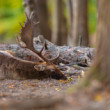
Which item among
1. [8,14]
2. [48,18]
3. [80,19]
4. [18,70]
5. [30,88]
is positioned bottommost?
[30,88]

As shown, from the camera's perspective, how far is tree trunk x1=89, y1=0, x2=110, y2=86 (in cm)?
432

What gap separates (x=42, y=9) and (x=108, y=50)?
15.5 meters

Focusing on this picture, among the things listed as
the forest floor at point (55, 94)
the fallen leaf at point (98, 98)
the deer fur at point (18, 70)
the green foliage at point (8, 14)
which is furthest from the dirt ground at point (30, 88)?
the green foliage at point (8, 14)

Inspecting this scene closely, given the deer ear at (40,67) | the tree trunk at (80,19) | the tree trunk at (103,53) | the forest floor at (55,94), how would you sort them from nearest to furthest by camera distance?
the forest floor at (55,94)
the tree trunk at (103,53)
the deer ear at (40,67)
the tree trunk at (80,19)

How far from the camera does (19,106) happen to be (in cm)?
362

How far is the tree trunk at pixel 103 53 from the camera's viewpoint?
170 inches

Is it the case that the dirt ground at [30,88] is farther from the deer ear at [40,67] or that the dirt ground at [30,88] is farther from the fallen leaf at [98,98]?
the fallen leaf at [98,98]

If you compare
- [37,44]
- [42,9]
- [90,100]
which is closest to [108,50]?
[90,100]

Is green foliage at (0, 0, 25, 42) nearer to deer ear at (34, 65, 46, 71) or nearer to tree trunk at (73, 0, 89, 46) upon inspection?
tree trunk at (73, 0, 89, 46)

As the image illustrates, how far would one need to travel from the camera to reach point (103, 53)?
4359 mm

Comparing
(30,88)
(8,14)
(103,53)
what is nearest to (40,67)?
(30,88)

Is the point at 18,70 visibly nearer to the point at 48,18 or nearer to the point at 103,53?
the point at 103,53

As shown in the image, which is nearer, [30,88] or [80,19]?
[30,88]

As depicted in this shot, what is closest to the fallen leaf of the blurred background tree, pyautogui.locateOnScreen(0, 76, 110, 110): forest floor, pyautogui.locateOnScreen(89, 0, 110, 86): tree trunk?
pyautogui.locateOnScreen(0, 76, 110, 110): forest floor
